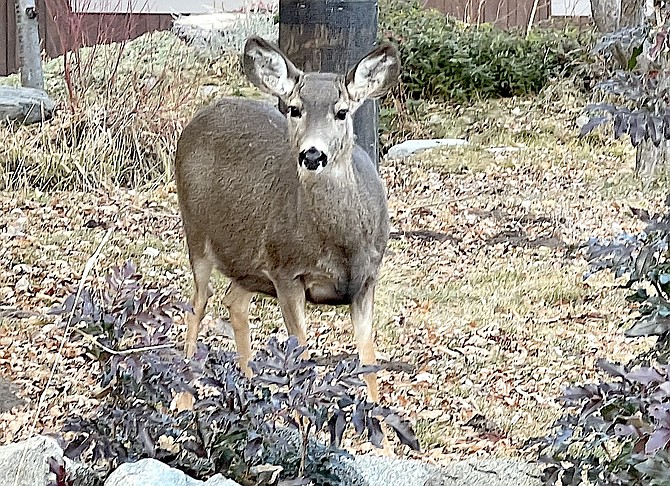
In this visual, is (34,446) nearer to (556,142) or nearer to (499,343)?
(499,343)

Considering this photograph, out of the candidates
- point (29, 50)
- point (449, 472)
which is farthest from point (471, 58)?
point (449, 472)

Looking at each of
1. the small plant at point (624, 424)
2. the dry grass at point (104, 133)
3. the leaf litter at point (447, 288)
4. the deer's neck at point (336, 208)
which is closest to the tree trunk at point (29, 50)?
the dry grass at point (104, 133)

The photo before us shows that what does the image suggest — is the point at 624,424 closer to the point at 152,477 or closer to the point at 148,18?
the point at 152,477

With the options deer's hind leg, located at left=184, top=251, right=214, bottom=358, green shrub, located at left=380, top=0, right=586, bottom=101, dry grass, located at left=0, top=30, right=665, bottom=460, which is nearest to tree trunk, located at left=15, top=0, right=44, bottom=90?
dry grass, located at left=0, top=30, right=665, bottom=460

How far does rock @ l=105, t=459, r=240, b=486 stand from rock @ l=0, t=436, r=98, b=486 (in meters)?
0.40

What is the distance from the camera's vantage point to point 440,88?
12.4 m

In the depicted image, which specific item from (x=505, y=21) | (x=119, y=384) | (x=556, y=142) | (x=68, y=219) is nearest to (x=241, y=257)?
(x=119, y=384)

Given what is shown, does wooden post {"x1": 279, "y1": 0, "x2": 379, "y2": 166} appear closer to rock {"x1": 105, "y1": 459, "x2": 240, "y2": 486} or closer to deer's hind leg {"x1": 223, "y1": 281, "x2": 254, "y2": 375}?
deer's hind leg {"x1": 223, "y1": 281, "x2": 254, "y2": 375}

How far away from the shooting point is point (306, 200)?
452 cm

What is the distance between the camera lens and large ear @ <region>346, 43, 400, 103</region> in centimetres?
449

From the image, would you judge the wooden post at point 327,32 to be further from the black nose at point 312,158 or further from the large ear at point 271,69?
the black nose at point 312,158

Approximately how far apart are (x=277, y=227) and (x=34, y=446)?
164 cm

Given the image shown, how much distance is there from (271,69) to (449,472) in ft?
5.90

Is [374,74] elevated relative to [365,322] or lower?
elevated
